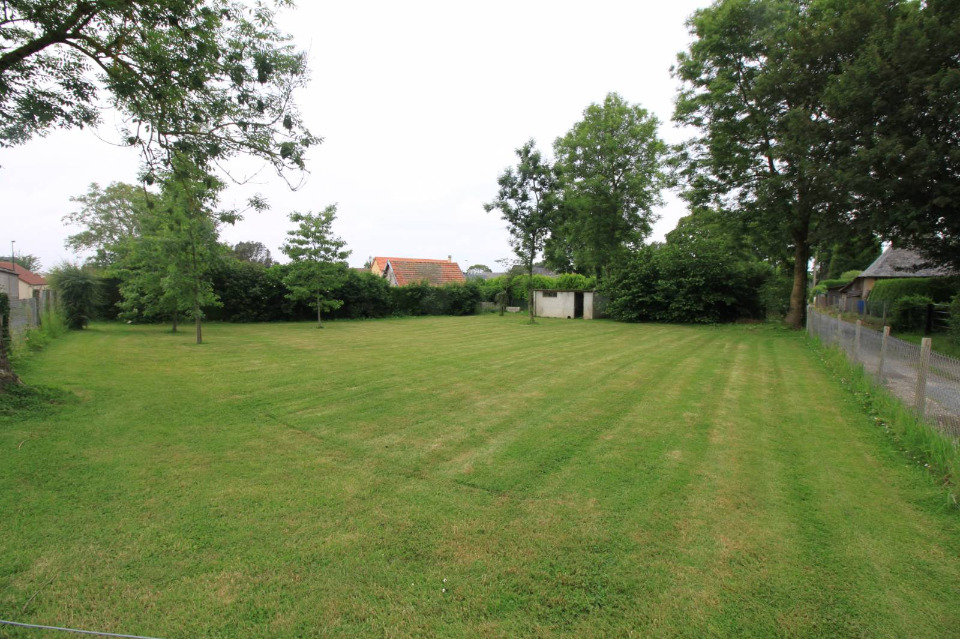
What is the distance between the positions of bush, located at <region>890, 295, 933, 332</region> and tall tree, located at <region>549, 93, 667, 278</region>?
1397cm

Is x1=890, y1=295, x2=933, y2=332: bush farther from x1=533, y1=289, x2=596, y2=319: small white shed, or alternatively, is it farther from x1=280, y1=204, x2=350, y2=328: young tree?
x1=280, y1=204, x2=350, y2=328: young tree

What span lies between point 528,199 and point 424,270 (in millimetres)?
17834

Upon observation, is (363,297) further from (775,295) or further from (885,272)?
(885,272)

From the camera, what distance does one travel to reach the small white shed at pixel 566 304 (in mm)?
25266

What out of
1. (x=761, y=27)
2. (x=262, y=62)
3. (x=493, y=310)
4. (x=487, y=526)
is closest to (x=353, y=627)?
(x=487, y=526)

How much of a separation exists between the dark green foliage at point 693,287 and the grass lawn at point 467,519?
16.5m

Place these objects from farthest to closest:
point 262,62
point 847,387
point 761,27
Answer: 1. point 761,27
2. point 847,387
3. point 262,62

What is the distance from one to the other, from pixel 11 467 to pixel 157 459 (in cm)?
104

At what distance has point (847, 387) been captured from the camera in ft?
23.9

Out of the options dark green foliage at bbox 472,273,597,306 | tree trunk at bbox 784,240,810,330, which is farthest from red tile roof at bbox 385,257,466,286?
tree trunk at bbox 784,240,810,330

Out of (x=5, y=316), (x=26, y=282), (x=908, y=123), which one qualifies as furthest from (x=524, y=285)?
(x=26, y=282)

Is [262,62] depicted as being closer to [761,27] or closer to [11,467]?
[11,467]

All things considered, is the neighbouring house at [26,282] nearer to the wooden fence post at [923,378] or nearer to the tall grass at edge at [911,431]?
the tall grass at edge at [911,431]

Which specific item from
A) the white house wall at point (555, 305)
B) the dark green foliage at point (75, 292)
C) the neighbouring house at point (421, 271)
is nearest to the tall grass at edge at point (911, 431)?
the white house wall at point (555, 305)
